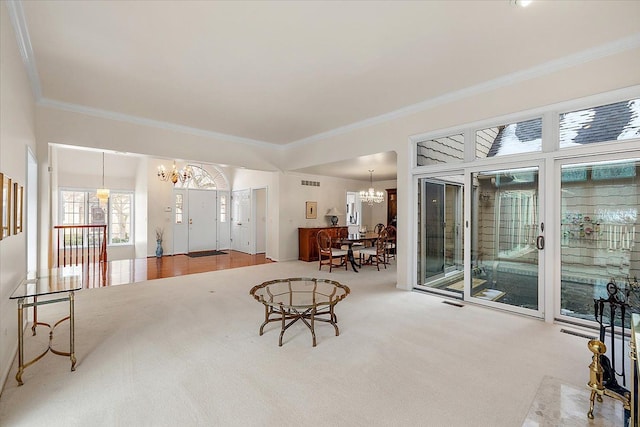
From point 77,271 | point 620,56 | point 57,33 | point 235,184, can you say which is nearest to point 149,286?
point 77,271

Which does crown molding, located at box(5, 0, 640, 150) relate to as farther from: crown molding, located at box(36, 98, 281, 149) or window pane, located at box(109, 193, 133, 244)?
window pane, located at box(109, 193, 133, 244)

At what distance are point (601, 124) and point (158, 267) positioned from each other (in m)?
8.04

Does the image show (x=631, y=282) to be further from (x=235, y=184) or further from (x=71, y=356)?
(x=235, y=184)


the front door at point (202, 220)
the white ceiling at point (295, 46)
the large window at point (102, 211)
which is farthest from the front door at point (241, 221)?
the white ceiling at point (295, 46)

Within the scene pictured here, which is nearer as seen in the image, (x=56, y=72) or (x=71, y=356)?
(x=71, y=356)

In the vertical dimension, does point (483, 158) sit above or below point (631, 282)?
above

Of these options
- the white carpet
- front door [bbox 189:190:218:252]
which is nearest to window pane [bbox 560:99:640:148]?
the white carpet

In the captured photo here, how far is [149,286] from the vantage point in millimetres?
5023

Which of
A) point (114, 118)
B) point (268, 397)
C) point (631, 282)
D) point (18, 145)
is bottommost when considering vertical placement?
point (268, 397)

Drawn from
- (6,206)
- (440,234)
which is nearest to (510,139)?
(440,234)

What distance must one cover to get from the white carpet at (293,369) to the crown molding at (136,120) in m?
2.97

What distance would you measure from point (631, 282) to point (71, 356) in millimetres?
5381

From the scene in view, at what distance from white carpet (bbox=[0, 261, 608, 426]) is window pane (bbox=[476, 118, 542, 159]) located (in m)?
2.10

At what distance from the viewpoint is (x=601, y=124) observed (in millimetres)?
3098
